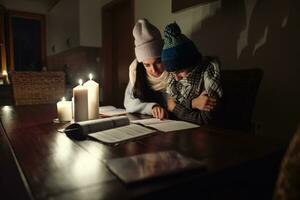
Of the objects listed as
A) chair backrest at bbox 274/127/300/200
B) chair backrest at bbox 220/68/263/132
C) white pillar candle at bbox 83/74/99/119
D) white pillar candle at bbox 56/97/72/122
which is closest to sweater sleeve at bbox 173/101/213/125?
chair backrest at bbox 220/68/263/132

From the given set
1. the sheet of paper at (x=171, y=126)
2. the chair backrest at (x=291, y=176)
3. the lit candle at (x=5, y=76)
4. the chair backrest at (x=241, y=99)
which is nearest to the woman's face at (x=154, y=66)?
the chair backrest at (x=241, y=99)

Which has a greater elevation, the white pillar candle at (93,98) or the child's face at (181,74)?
the child's face at (181,74)

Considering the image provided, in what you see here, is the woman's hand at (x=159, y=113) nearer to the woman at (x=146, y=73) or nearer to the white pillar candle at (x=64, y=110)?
the woman at (x=146, y=73)

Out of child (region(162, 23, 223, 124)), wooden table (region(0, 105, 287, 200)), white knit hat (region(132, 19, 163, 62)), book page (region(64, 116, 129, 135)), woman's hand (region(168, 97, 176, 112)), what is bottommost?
wooden table (region(0, 105, 287, 200))

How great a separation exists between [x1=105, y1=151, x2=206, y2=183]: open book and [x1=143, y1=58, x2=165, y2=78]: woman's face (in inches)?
35.9

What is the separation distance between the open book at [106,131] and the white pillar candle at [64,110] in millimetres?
246

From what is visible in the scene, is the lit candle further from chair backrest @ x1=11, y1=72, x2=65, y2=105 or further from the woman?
the woman

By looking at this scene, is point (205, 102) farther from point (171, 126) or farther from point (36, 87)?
point (36, 87)

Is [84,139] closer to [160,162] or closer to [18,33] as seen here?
[160,162]

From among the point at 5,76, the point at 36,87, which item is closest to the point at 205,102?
the point at 36,87

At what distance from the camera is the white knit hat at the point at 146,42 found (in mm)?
1480

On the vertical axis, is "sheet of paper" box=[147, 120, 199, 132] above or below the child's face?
below

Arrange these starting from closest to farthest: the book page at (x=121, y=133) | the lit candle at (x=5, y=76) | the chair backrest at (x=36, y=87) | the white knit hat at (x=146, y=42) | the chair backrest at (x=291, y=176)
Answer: the chair backrest at (x=291, y=176)
the book page at (x=121, y=133)
the white knit hat at (x=146, y=42)
the chair backrest at (x=36, y=87)
the lit candle at (x=5, y=76)

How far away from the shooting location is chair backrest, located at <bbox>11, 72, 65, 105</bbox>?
2.23m
